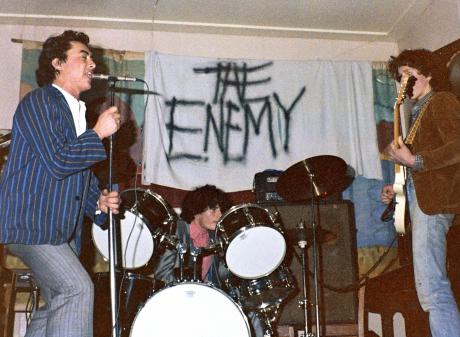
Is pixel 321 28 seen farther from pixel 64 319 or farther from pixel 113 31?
pixel 64 319

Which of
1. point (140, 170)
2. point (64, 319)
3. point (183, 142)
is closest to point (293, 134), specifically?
point (183, 142)

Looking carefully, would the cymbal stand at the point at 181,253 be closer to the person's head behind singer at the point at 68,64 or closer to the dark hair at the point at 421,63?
the person's head behind singer at the point at 68,64

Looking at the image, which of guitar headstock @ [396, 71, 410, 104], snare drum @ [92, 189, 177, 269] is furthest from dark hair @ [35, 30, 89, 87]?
guitar headstock @ [396, 71, 410, 104]

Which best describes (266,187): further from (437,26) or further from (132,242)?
(437,26)

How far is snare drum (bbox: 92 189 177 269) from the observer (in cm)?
305

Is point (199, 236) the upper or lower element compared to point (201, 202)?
lower

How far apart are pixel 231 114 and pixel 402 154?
2.37 meters

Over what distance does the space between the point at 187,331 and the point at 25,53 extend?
3151 mm

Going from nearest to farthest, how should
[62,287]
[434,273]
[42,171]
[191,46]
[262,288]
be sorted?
[62,287]
[42,171]
[434,273]
[262,288]
[191,46]

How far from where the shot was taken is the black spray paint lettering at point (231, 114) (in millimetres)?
4766

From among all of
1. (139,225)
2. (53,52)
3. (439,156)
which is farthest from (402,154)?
(53,52)

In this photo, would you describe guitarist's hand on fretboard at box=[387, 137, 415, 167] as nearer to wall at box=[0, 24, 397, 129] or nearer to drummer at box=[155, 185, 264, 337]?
drummer at box=[155, 185, 264, 337]

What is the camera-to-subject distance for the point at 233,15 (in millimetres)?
4805

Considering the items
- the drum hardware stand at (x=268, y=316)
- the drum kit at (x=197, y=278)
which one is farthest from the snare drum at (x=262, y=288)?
the drum hardware stand at (x=268, y=316)
